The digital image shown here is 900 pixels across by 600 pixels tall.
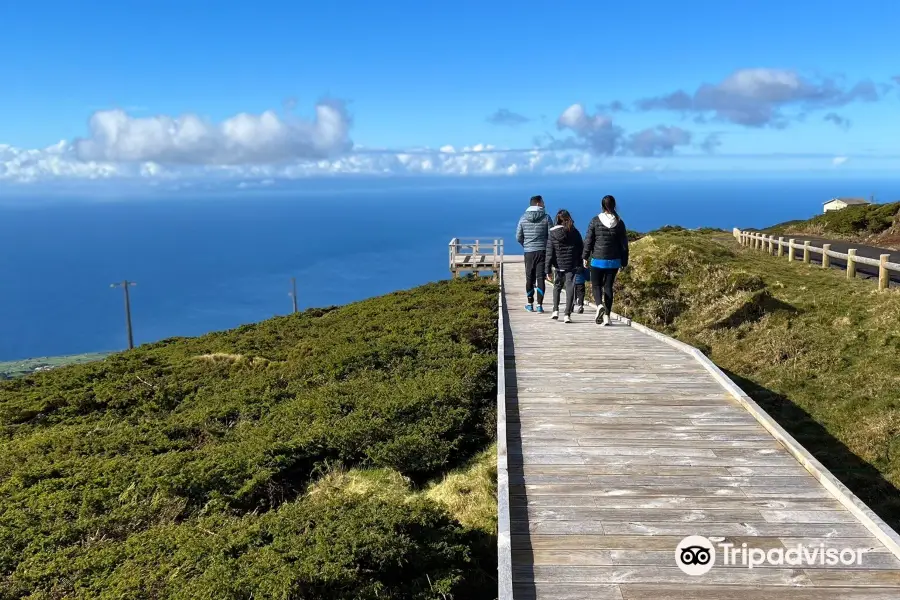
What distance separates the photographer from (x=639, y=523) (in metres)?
4.94

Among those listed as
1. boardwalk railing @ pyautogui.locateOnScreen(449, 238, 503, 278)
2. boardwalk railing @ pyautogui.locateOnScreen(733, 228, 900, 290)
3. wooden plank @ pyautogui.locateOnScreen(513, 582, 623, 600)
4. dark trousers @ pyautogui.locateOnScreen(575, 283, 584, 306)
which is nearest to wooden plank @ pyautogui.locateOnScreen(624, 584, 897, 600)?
wooden plank @ pyautogui.locateOnScreen(513, 582, 623, 600)

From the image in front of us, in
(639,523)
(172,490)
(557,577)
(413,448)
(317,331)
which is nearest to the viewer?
(557,577)

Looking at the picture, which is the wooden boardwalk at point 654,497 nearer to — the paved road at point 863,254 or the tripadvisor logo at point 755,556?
the tripadvisor logo at point 755,556

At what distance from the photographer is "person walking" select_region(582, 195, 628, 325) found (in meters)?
10.8

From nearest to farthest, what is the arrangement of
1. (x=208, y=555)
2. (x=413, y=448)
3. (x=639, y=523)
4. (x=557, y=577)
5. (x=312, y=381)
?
(x=557, y=577), (x=639, y=523), (x=208, y=555), (x=413, y=448), (x=312, y=381)

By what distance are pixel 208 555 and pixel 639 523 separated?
3.70 m

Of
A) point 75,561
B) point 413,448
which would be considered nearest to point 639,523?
point 413,448

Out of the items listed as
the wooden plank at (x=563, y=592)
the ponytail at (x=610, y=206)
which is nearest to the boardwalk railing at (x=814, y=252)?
the ponytail at (x=610, y=206)

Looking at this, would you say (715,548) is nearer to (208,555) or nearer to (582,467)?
(582,467)

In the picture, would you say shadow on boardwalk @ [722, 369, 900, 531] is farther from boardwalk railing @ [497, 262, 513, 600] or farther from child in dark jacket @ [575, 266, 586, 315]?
boardwalk railing @ [497, 262, 513, 600]

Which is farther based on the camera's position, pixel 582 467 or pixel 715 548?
pixel 582 467

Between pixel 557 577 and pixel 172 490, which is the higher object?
pixel 557 577

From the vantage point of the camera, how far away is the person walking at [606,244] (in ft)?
35.4

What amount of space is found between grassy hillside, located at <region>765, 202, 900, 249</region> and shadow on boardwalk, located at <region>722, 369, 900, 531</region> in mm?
22917
